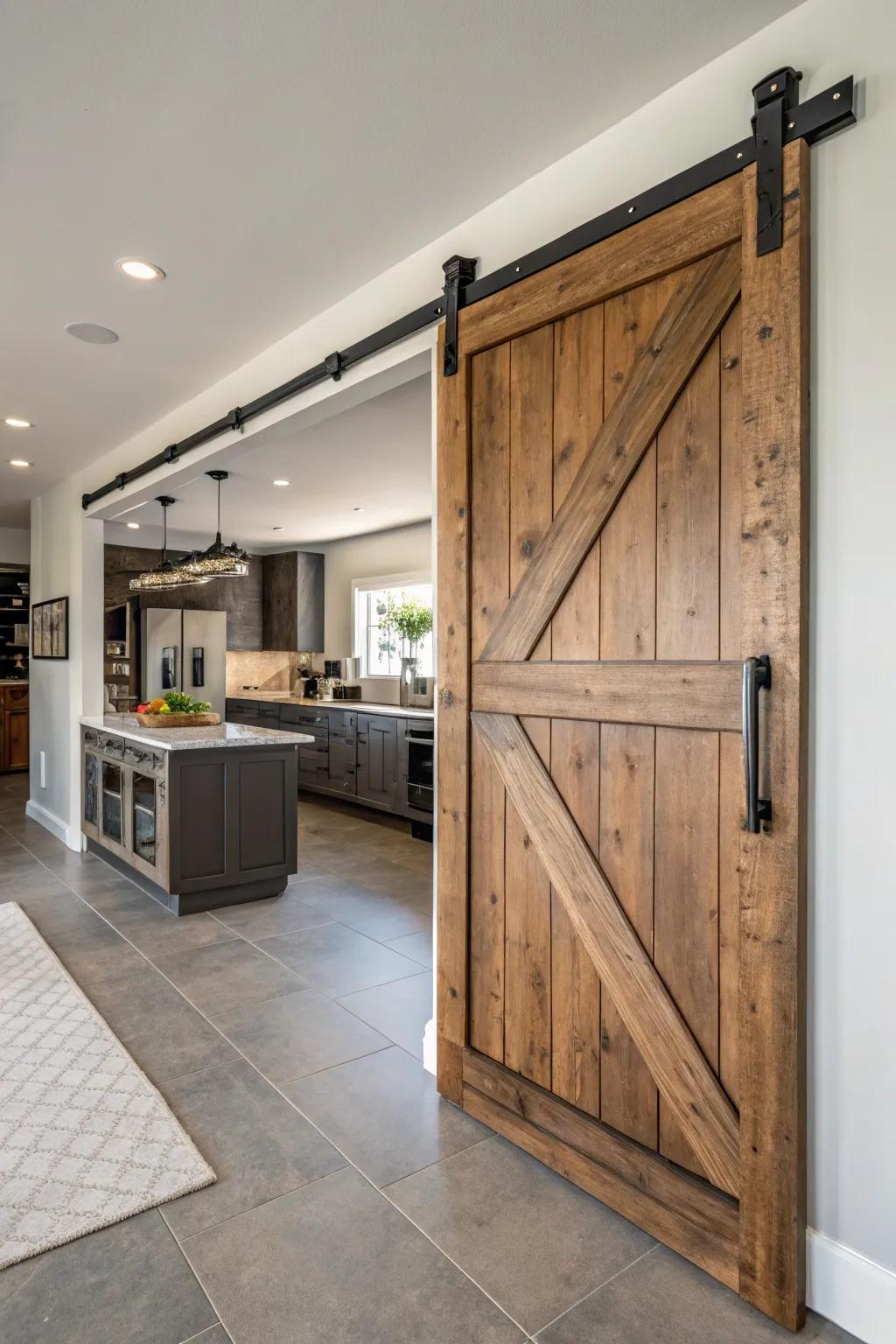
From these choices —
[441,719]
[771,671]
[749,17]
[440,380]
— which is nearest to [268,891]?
[441,719]

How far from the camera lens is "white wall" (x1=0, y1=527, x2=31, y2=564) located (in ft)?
28.7

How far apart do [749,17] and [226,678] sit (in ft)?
26.2

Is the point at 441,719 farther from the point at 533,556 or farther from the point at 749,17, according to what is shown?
the point at 749,17

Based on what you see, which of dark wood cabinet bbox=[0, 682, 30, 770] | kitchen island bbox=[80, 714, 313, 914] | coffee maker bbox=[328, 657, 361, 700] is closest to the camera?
kitchen island bbox=[80, 714, 313, 914]

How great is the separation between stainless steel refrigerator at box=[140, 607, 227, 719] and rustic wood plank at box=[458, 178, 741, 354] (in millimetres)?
6330

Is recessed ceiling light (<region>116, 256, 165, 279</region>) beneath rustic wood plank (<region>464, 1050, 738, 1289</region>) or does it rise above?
above

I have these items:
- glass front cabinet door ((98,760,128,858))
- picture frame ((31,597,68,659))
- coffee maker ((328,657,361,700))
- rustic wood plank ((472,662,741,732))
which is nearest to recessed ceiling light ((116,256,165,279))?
rustic wood plank ((472,662,741,732))

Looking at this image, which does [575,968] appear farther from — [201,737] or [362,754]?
[362,754]

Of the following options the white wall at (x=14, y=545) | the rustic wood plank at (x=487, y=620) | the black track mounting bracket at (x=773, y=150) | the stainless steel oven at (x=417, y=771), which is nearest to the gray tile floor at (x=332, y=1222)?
the rustic wood plank at (x=487, y=620)

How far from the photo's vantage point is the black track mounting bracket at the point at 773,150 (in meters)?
1.62

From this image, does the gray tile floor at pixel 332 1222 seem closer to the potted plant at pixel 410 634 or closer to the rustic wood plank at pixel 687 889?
the rustic wood plank at pixel 687 889

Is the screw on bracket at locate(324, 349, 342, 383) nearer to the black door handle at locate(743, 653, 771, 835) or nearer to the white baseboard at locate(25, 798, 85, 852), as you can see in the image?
the black door handle at locate(743, 653, 771, 835)

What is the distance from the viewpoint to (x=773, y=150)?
1637 millimetres

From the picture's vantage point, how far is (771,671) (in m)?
1.63
